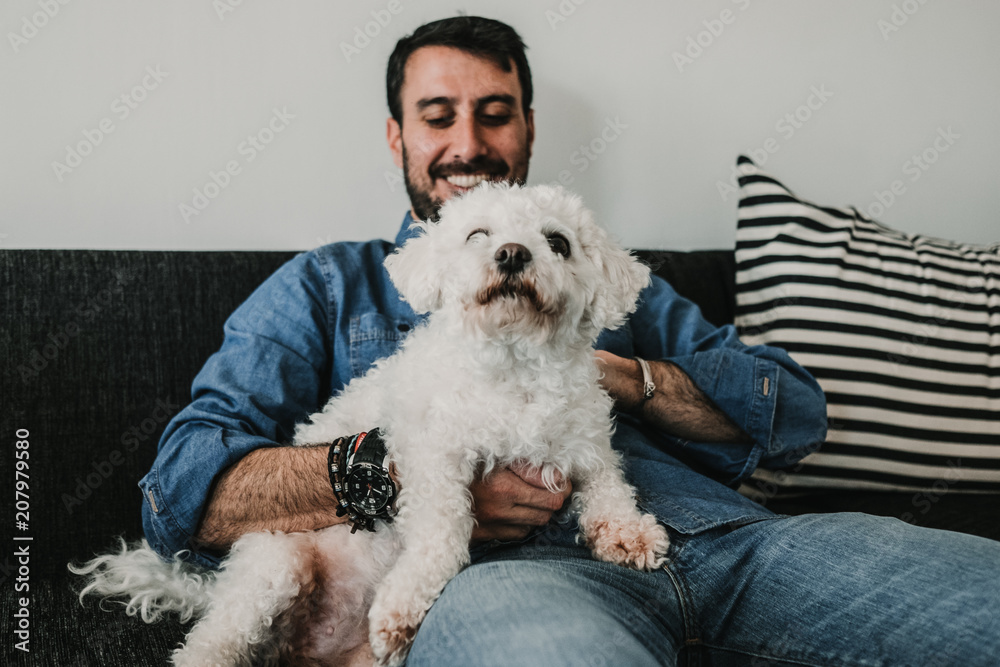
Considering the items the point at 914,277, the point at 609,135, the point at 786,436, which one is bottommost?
the point at 786,436

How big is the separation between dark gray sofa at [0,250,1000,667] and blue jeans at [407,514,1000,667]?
70 centimetres

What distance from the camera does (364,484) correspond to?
47.7 inches

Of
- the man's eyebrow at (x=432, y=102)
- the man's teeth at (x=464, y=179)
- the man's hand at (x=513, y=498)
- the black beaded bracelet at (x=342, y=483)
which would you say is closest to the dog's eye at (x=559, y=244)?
the man's hand at (x=513, y=498)

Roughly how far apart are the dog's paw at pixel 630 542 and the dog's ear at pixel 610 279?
0.38 metres

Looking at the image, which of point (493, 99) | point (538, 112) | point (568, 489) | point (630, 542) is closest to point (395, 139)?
point (493, 99)

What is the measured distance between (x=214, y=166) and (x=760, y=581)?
68.5 inches

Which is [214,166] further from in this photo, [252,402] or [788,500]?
[788,500]

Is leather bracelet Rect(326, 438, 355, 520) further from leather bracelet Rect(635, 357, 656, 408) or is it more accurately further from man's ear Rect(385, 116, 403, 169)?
man's ear Rect(385, 116, 403, 169)

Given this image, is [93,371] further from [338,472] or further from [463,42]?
[463,42]

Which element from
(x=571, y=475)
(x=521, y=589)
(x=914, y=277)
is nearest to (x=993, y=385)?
(x=914, y=277)

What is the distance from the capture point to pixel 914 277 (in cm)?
190

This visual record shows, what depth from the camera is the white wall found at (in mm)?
1681

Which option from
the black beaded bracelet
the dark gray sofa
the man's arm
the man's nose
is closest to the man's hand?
the man's arm

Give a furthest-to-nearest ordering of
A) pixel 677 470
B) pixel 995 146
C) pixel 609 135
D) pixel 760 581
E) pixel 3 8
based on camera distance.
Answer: pixel 995 146 → pixel 609 135 → pixel 3 8 → pixel 677 470 → pixel 760 581
